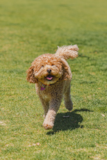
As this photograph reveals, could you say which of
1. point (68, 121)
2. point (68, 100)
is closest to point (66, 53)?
point (68, 100)

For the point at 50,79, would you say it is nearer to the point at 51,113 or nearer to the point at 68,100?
the point at 51,113

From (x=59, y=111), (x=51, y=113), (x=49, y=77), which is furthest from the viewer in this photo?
(x=59, y=111)

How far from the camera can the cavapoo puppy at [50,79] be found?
172 inches

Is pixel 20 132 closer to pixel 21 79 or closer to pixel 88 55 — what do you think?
pixel 21 79

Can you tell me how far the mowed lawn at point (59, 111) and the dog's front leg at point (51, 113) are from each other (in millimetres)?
239

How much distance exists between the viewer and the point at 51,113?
181 inches

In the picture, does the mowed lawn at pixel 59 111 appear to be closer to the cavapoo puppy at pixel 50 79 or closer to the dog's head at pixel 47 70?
the cavapoo puppy at pixel 50 79

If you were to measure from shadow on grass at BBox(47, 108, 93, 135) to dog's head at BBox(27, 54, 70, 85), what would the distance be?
3.07ft

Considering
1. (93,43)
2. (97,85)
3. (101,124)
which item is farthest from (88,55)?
(101,124)

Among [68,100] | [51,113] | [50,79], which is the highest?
[50,79]

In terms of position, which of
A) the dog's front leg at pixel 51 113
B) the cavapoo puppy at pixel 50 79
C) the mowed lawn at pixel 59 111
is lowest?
the mowed lawn at pixel 59 111

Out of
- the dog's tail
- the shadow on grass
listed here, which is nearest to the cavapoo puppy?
the shadow on grass

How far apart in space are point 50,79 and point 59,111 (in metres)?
1.58

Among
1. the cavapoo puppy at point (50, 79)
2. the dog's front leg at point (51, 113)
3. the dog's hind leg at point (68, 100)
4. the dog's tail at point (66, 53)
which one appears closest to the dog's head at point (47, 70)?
the cavapoo puppy at point (50, 79)
